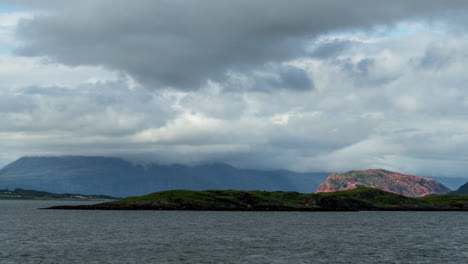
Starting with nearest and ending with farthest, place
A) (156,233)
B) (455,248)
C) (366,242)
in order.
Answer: (455,248), (366,242), (156,233)

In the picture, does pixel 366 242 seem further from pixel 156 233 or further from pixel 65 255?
pixel 65 255

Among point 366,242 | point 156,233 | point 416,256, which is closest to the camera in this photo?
point 416,256

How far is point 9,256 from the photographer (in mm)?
92250

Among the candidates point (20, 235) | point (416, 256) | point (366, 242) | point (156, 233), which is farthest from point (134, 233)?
point (416, 256)

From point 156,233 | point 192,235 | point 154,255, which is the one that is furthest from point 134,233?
point 154,255

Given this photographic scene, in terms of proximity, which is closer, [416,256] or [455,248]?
[416,256]

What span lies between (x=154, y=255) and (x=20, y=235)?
57.5 meters

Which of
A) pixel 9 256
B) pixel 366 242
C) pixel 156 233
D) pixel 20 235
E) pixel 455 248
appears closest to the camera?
pixel 9 256

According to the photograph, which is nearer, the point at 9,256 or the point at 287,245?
the point at 9,256

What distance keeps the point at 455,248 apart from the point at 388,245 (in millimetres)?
15093

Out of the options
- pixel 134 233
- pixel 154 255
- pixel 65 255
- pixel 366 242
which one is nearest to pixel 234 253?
pixel 154 255

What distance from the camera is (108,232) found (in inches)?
5704

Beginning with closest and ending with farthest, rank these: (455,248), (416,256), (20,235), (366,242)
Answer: (416,256) < (455,248) < (366,242) < (20,235)

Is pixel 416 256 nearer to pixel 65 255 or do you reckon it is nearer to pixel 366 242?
pixel 366 242
